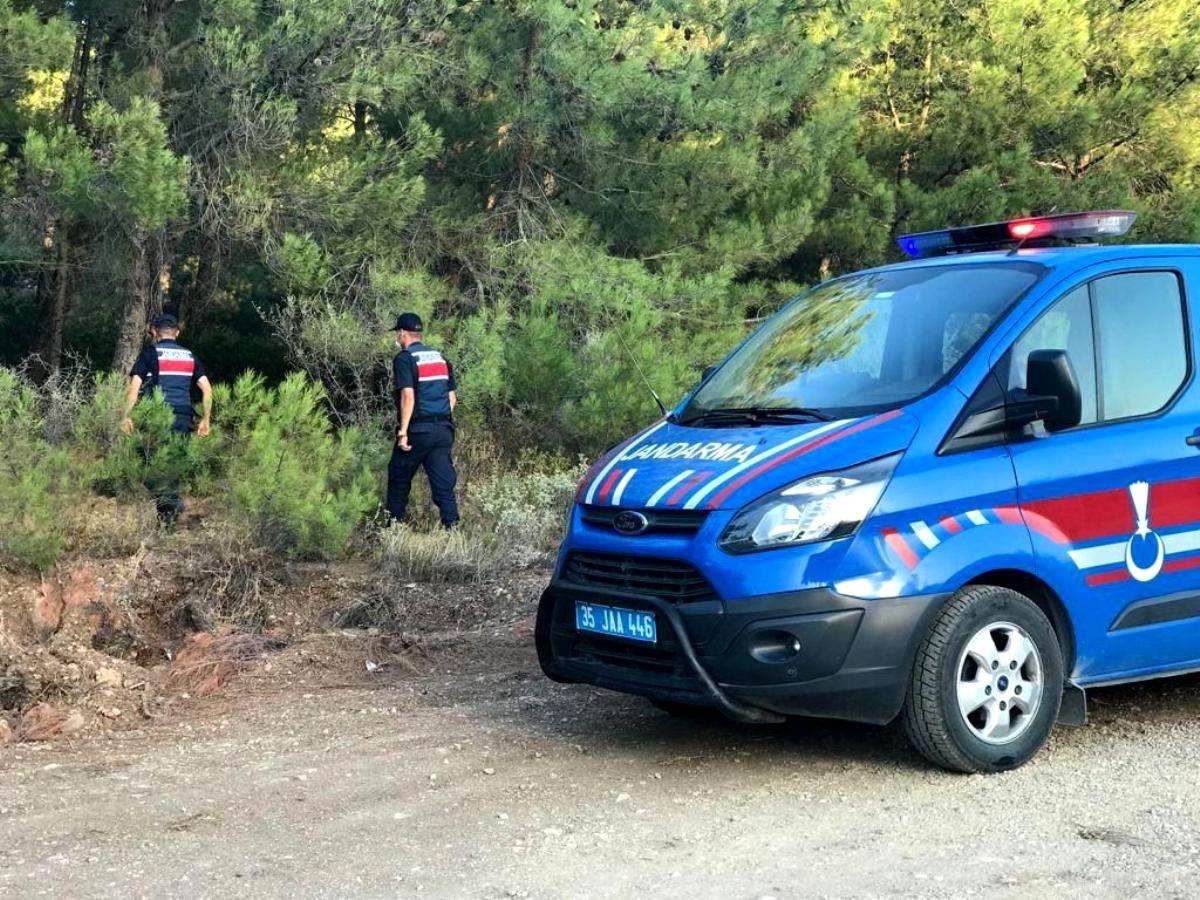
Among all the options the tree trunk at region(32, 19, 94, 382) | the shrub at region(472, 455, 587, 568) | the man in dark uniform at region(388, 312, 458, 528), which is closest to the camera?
the shrub at region(472, 455, 587, 568)

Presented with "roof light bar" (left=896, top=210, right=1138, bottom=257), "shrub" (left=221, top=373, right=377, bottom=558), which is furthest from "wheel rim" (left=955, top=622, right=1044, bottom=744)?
"shrub" (left=221, top=373, right=377, bottom=558)

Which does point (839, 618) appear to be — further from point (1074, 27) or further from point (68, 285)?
point (1074, 27)

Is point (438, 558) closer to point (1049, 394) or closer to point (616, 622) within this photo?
point (616, 622)

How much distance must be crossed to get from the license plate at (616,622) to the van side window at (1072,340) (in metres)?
1.67

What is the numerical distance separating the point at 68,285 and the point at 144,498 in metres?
4.95

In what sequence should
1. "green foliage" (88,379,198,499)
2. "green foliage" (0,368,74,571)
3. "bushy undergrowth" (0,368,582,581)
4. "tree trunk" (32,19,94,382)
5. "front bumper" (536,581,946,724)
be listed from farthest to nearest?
"tree trunk" (32,19,94,382) → "green foliage" (88,379,198,499) → "bushy undergrowth" (0,368,582,581) → "green foliage" (0,368,74,571) → "front bumper" (536,581,946,724)

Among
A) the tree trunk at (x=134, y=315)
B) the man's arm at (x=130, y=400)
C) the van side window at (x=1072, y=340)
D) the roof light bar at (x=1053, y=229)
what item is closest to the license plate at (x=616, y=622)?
the van side window at (x=1072, y=340)

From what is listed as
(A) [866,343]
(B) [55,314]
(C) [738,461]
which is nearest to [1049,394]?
(A) [866,343]

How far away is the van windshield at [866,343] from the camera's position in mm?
5746

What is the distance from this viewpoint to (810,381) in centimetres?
607

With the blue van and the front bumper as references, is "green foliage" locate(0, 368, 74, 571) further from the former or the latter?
the front bumper

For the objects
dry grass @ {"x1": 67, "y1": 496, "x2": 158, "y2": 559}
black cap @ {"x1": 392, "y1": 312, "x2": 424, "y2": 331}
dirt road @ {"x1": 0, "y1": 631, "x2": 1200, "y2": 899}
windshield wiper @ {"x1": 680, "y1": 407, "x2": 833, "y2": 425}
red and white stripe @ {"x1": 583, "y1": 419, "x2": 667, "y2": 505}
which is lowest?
dirt road @ {"x1": 0, "y1": 631, "x2": 1200, "y2": 899}

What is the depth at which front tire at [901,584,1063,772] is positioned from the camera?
5.28 metres

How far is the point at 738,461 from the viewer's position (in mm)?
5461
